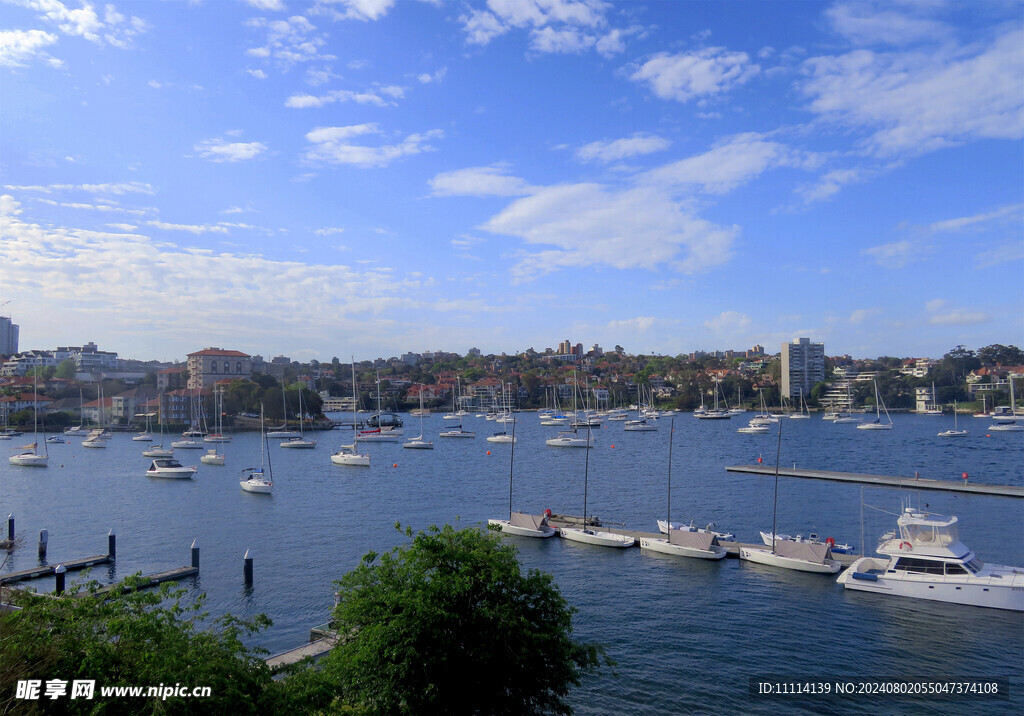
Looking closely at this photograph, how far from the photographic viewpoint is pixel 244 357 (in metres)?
139

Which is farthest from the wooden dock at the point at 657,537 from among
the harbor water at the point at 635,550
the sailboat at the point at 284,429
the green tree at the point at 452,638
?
the sailboat at the point at 284,429

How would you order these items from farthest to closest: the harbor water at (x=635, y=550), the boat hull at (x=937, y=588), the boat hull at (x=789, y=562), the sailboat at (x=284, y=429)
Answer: the sailboat at (x=284, y=429) < the boat hull at (x=789, y=562) < the boat hull at (x=937, y=588) < the harbor water at (x=635, y=550)

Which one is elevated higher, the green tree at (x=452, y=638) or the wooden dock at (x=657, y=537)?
the green tree at (x=452, y=638)

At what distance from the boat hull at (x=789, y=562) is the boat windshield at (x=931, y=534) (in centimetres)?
338

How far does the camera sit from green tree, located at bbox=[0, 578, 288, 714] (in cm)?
624

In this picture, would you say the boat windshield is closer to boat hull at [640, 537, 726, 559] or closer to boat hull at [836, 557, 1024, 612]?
boat hull at [836, 557, 1024, 612]

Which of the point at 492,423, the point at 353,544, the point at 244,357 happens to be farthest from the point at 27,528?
the point at 244,357

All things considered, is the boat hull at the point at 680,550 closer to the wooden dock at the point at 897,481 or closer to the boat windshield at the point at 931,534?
the boat windshield at the point at 931,534

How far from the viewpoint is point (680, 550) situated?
2658 centimetres

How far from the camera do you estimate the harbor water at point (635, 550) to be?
1670 cm

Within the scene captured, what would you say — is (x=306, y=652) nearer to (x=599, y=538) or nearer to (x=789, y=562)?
(x=599, y=538)

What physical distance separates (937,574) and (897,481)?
2779 cm

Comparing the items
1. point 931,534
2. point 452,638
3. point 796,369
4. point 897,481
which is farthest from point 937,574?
point 796,369

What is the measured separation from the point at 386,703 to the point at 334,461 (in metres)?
56.7
